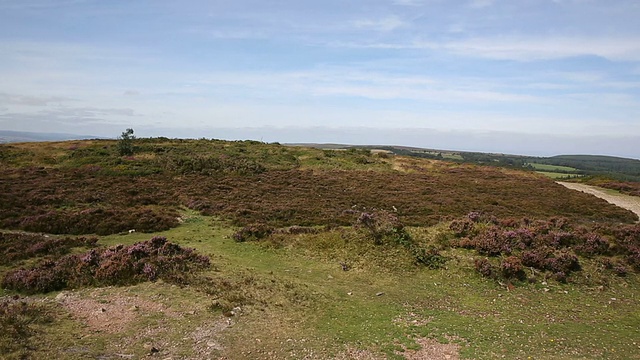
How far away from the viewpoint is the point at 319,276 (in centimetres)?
1609

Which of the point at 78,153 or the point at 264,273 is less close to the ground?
the point at 78,153

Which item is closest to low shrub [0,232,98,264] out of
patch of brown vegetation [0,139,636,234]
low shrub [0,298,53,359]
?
patch of brown vegetation [0,139,636,234]

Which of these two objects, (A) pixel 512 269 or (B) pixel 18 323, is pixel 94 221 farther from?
(A) pixel 512 269

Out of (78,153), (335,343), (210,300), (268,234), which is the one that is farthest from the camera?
(78,153)

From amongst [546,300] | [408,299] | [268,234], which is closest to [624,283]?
[546,300]

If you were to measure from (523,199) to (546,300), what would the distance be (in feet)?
85.7

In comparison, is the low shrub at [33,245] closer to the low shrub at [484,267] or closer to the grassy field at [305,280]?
the grassy field at [305,280]

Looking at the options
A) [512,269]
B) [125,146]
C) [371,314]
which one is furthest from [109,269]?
[125,146]

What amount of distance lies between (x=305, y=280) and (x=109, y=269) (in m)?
7.90

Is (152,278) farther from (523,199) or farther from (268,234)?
(523,199)

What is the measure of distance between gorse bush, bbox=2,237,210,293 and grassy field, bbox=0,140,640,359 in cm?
7

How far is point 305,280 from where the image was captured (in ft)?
50.9

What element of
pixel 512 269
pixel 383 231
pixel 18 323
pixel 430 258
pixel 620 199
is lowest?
pixel 18 323

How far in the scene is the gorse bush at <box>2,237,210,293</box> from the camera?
1368 centimetres
